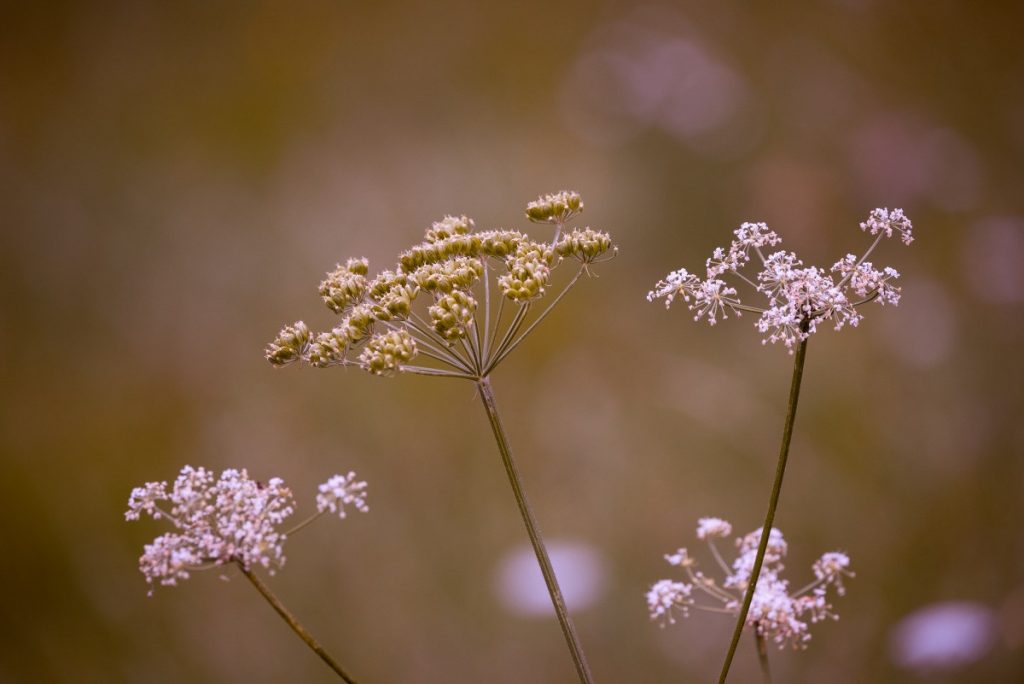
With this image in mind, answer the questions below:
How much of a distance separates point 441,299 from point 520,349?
1853mm

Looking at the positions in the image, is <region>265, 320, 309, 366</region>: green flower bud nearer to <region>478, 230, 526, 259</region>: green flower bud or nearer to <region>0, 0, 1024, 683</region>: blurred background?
<region>478, 230, 526, 259</region>: green flower bud

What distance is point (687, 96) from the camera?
98.9 inches

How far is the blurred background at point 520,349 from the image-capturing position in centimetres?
190

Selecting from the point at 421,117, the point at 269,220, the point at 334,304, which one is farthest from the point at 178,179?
the point at 334,304

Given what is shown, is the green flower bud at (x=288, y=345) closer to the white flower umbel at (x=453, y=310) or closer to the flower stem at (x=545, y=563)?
the white flower umbel at (x=453, y=310)

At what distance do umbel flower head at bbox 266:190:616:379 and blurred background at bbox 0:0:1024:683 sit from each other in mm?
1129

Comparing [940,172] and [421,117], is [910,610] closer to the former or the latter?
[940,172]

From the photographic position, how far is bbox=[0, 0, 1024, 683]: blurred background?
1.90 m

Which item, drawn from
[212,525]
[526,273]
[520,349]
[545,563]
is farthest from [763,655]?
[520,349]

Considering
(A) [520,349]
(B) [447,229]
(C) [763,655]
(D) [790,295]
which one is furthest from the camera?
(A) [520,349]

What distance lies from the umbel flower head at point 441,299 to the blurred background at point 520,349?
1129mm

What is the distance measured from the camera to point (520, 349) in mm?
2568

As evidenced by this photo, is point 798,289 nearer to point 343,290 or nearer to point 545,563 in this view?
point 545,563

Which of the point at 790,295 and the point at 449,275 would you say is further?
the point at 449,275
